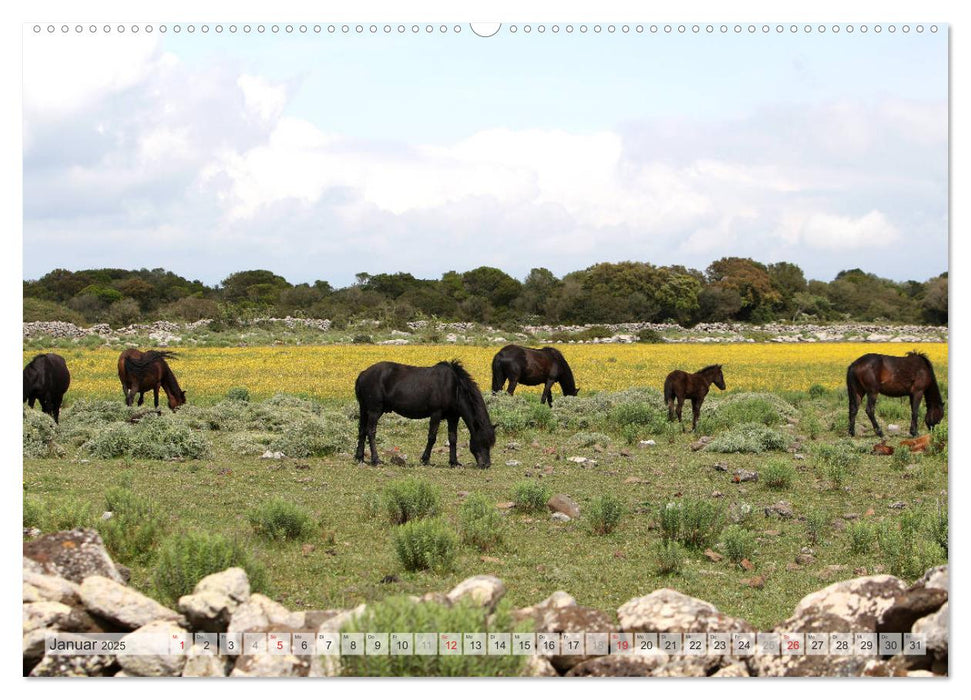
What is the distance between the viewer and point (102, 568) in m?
6.84

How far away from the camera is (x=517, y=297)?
108 feet

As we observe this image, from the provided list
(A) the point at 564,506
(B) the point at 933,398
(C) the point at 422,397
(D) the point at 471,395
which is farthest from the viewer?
(B) the point at 933,398

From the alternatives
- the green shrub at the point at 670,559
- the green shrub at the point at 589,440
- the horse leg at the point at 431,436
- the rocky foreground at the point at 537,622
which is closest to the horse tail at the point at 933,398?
the green shrub at the point at 589,440

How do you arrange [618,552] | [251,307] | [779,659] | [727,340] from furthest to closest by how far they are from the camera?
[727,340]
[251,307]
[618,552]
[779,659]

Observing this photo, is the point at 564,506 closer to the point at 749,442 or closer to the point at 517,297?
the point at 749,442

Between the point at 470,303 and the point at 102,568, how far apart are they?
27756 millimetres

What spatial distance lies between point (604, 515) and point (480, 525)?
1616 mm

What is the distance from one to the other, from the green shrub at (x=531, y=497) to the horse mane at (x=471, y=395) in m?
4.05

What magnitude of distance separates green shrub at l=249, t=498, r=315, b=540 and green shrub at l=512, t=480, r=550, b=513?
2716 mm

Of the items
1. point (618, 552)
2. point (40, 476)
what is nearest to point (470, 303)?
point (40, 476)

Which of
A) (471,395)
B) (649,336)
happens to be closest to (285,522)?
(471,395)

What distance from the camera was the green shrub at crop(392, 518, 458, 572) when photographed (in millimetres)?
8438

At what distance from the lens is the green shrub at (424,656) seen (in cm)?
493

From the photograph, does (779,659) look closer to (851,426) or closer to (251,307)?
(851,426)
